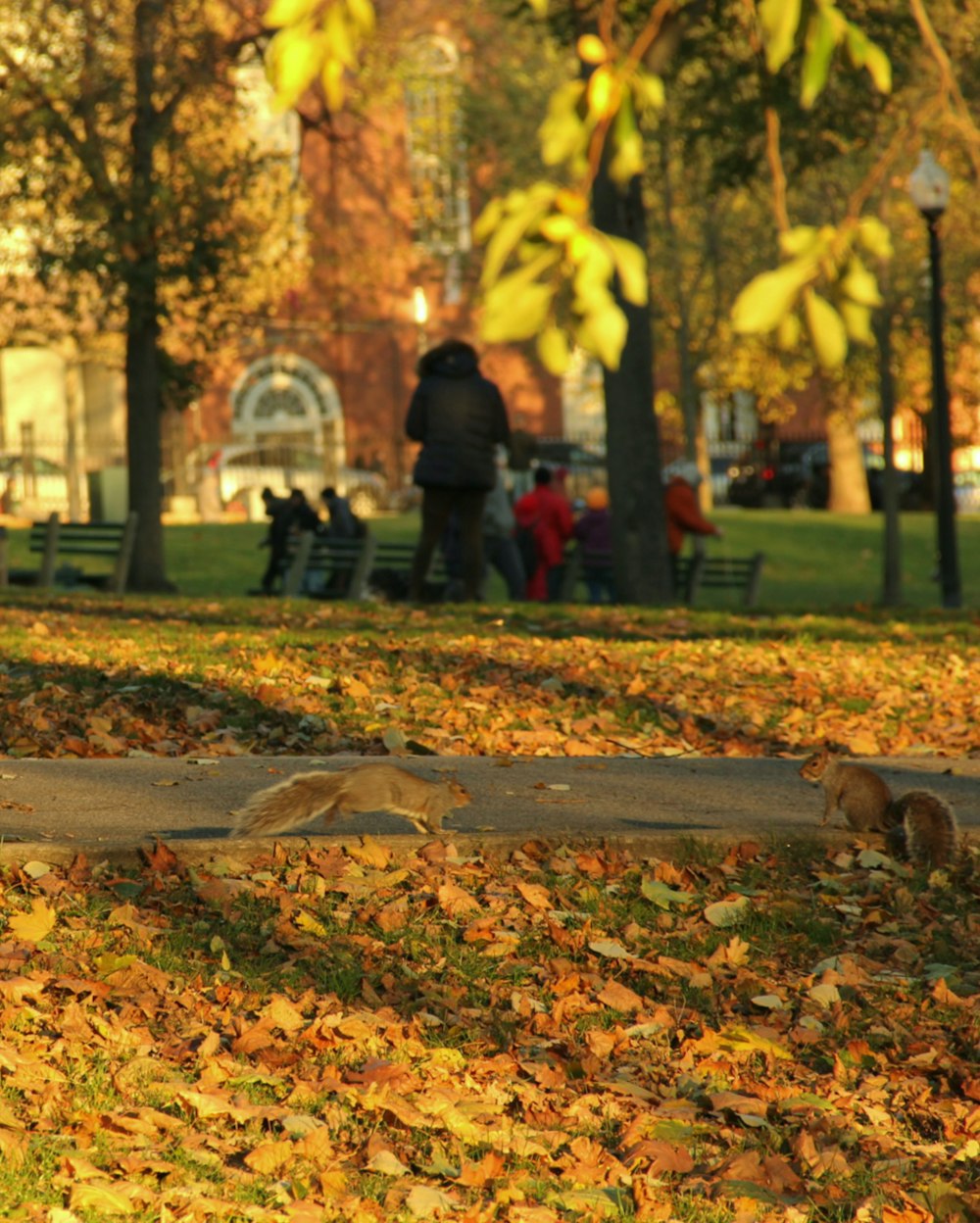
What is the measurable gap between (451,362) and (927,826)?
8522 millimetres

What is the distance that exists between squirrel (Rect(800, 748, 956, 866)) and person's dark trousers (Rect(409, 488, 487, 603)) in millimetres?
7940

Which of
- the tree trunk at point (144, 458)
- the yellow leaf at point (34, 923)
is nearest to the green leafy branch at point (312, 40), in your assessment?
the yellow leaf at point (34, 923)

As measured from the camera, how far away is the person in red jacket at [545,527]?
1962 centimetres

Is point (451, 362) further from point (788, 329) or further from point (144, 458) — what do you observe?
point (788, 329)

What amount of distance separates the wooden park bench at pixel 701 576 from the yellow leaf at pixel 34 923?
45.7 ft

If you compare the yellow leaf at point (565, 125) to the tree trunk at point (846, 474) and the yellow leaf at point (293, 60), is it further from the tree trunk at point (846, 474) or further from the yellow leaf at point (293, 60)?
the tree trunk at point (846, 474)

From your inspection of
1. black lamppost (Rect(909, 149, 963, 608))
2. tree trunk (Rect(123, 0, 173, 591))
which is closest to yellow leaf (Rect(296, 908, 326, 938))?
black lamppost (Rect(909, 149, 963, 608))

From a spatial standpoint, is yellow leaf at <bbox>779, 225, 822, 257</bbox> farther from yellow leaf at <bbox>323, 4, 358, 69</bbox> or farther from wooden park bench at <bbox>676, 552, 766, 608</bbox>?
wooden park bench at <bbox>676, 552, 766, 608</bbox>

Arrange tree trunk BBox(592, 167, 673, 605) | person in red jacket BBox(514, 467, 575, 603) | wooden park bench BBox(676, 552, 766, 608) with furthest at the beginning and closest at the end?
1. wooden park bench BBox(676, 552, 766, 608)
2. person in red jacket BBox(514, 467, 575, 603)
3. tree trunk BBox(592, 167, 673, 605)

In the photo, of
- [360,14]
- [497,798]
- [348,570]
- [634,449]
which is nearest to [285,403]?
[348,570]

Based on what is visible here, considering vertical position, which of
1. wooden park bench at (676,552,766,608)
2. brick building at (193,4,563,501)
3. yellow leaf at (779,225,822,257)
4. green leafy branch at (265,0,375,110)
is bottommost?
wooden park bench at (676,552,766,608)

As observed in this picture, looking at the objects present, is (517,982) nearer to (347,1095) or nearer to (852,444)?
(347,1095)

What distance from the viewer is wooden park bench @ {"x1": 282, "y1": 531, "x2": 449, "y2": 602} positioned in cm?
1778

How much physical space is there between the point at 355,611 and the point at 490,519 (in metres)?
4.33
